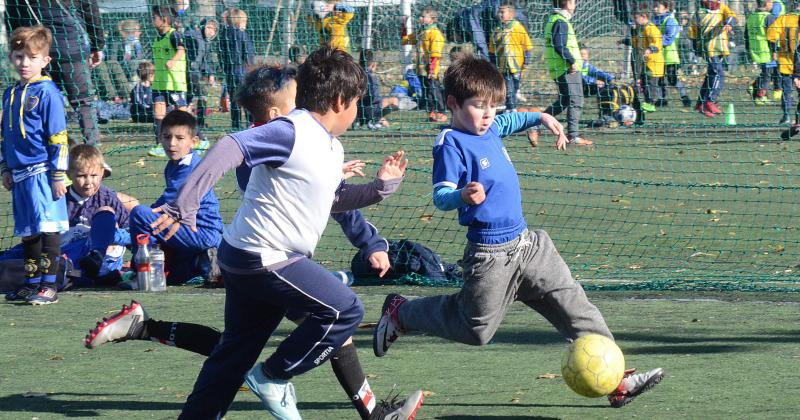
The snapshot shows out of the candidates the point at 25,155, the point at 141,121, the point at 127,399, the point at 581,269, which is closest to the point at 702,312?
the point at 581,269

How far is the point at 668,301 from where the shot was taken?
677cm

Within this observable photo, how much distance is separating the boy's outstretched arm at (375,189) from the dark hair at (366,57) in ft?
33.2

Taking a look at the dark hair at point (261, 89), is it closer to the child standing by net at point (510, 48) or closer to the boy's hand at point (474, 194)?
the boy's hand at point (474, 194)

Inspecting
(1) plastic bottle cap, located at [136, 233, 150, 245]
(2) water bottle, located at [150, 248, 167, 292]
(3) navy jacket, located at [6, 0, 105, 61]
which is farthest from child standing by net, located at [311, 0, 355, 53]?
(2) water bottle, located at [150, 248, 167, 292]

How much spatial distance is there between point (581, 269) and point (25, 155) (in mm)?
3724

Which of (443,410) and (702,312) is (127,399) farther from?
(702,312)

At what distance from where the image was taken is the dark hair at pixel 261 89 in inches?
190

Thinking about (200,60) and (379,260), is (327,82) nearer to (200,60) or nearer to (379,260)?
(379,260)

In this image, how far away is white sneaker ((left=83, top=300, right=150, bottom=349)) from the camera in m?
4.63

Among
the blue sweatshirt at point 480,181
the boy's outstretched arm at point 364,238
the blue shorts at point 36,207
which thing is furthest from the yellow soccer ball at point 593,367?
the blue shorts at point 36,207

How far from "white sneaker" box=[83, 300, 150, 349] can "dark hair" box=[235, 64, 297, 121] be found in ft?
3.18

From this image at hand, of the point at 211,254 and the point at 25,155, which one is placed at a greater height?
the point at 25,155

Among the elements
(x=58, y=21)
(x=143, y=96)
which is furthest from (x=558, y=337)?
(x=143, y=96)

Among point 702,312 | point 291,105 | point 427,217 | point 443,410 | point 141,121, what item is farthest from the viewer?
point 141,121
